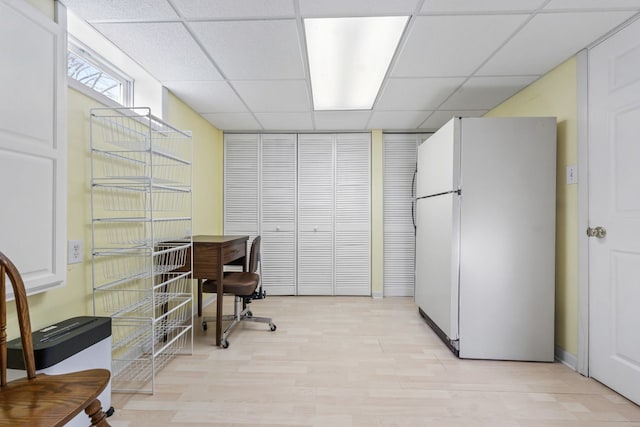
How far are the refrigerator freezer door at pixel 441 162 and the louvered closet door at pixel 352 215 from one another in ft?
3.05

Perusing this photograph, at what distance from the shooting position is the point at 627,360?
1.74 m

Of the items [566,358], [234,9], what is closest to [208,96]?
[234,9]

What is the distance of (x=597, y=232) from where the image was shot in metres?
1.91

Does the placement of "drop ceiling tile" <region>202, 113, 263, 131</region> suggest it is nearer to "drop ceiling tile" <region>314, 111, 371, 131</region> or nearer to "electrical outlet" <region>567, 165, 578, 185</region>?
"drop ceiling tile" <region>314, 111, 371, 131</region>

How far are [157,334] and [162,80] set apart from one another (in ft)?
6.64

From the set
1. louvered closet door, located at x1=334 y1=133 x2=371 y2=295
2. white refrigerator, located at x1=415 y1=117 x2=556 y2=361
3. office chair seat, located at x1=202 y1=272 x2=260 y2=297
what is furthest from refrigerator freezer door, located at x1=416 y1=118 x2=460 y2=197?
office chair seat, located at x1=202 y1=272 x2=260 y2=297

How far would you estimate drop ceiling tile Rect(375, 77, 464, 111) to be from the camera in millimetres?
2475

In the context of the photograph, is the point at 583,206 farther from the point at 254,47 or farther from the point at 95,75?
the point at 95,75

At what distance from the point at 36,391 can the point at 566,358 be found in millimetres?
2980

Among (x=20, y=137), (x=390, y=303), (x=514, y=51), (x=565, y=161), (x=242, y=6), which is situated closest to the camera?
(x=20, y=137)

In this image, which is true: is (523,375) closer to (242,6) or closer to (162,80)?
(242,6)

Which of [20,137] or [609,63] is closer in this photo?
[20,137]

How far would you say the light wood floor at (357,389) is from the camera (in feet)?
5.15

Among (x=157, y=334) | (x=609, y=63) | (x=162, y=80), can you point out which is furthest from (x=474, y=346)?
(x=162, y=80)
